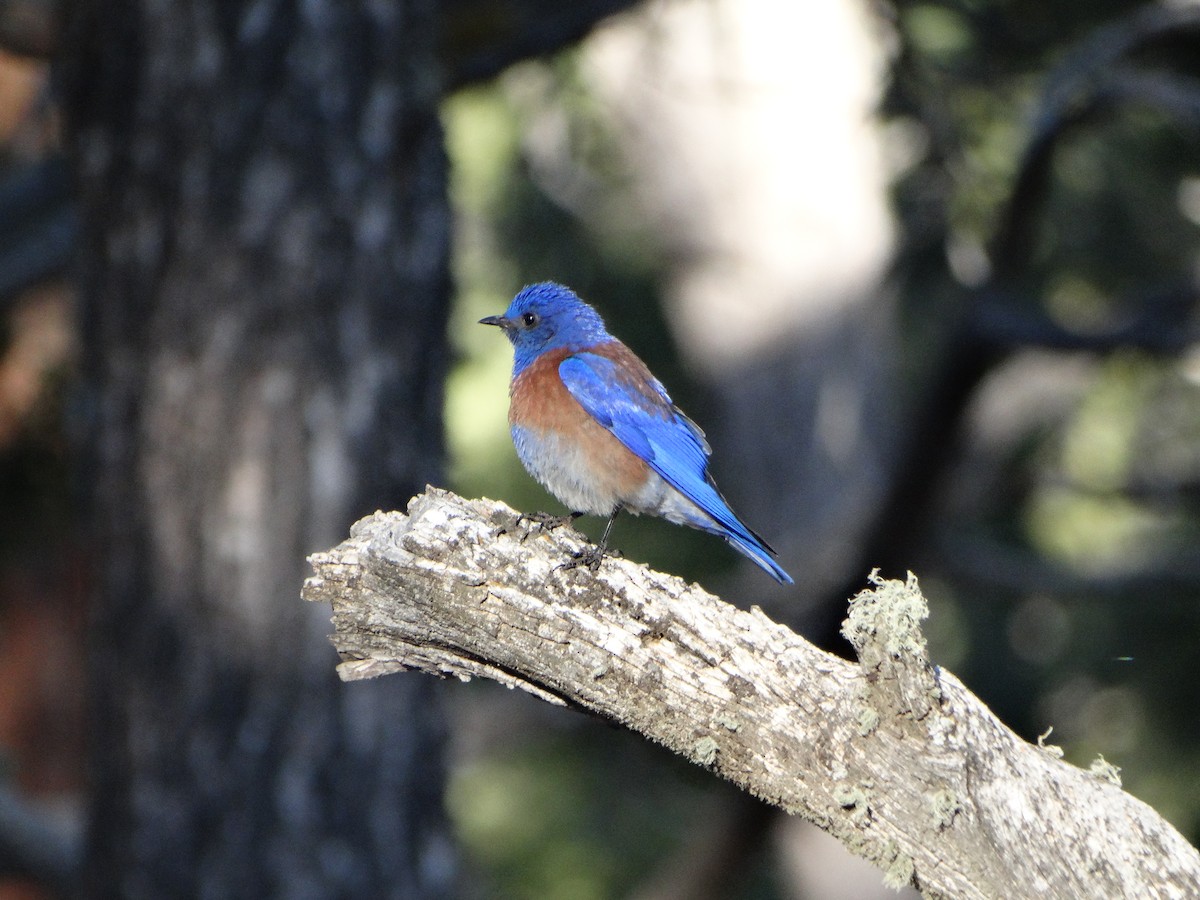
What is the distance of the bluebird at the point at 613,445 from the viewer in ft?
12.7

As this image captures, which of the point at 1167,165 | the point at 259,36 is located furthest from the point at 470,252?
the point at 259,36

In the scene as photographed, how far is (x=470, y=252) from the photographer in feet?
38.1

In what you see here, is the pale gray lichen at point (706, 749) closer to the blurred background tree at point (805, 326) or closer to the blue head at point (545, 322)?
the blue head at point (545, 322)

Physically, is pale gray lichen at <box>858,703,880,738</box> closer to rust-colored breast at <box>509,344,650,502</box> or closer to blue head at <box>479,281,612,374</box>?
rust-colored breast at <box>509,344,650,502</box>

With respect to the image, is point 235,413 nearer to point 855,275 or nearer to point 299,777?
point 299,777

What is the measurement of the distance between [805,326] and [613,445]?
170 inches

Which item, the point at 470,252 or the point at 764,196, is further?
the point at 470,252

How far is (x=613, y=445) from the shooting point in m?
3.91

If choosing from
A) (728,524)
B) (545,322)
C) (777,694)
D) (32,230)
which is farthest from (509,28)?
(777,694)

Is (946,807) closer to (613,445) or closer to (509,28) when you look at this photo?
(613,445)

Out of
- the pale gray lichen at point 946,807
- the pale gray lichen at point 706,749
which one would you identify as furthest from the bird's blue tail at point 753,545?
the pale gray lichen at point 946,807

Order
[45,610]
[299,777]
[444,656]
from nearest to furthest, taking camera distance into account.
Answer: [444,656] → [299,777] → [45,610]

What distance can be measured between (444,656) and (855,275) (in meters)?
5.62

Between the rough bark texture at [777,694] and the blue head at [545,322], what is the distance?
1.63 metres
